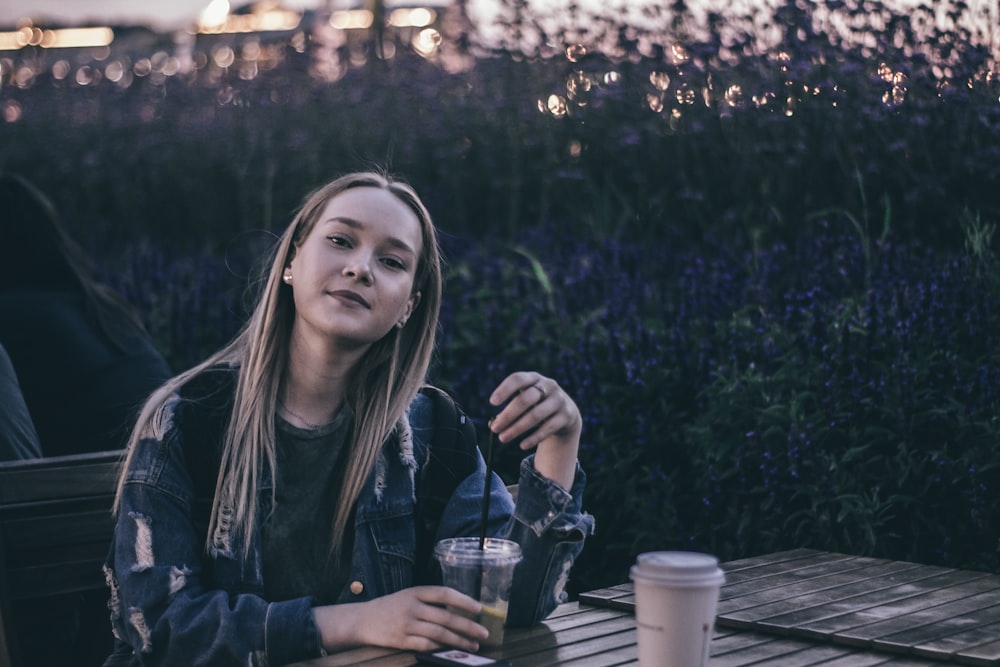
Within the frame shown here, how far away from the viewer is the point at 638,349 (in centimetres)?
357

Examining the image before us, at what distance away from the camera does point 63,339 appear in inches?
145

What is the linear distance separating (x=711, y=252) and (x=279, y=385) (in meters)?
2.42

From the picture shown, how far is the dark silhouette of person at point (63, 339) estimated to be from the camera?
3570 mm

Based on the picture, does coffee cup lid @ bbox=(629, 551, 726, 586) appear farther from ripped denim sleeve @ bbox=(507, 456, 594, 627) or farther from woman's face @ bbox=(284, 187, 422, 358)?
woman's face @ bbox=(284, 187, 422, 358)

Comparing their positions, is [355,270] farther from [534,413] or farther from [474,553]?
[474,553]

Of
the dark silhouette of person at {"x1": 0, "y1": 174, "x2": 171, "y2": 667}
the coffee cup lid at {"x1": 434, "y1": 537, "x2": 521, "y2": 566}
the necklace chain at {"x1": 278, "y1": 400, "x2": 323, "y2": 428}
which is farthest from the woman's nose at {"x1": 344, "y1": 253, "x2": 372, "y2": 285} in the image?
the dark silhouette of person at {"x1": 0, "y1": 174, "x2": 171, "y2": 667}

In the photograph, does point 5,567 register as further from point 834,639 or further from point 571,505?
point 834,639

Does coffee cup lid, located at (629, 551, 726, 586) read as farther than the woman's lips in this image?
No

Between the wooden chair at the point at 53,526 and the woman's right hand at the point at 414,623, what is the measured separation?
0.78 metres

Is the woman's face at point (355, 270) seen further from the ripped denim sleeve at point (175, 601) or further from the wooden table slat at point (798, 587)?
the wooden table slat at point (798, 587)

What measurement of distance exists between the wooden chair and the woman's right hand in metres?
0.78

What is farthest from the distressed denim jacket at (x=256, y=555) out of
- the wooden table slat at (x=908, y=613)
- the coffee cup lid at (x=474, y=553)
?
the wooden table slat at (x=908, y=613)

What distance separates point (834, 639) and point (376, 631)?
656mm

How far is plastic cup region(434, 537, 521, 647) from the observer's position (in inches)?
68.7
